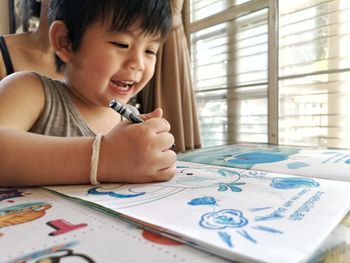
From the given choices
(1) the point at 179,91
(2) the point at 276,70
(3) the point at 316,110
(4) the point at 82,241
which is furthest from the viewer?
(1) the point at 179,91

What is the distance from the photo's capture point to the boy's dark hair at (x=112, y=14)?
588mm

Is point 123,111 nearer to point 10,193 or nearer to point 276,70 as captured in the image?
point 10,193

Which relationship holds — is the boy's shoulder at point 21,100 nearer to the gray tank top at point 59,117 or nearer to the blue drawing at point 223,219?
the gray tank top at point 59,117

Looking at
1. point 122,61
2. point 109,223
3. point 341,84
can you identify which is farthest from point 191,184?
point 341,84

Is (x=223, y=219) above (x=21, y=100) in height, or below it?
below

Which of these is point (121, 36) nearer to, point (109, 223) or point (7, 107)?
point (7, 107)

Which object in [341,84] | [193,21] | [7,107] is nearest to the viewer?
[7,107]

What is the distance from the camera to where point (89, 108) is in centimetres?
75

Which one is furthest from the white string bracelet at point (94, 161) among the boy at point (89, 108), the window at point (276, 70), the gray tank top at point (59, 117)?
the window at point (276, 70)

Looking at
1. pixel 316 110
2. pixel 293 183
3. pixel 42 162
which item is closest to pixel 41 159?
pixel 42 162

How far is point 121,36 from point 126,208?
16.5 inches

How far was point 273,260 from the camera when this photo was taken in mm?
170

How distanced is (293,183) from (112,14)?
1.55 ft

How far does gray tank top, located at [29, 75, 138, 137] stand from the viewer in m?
0.63
